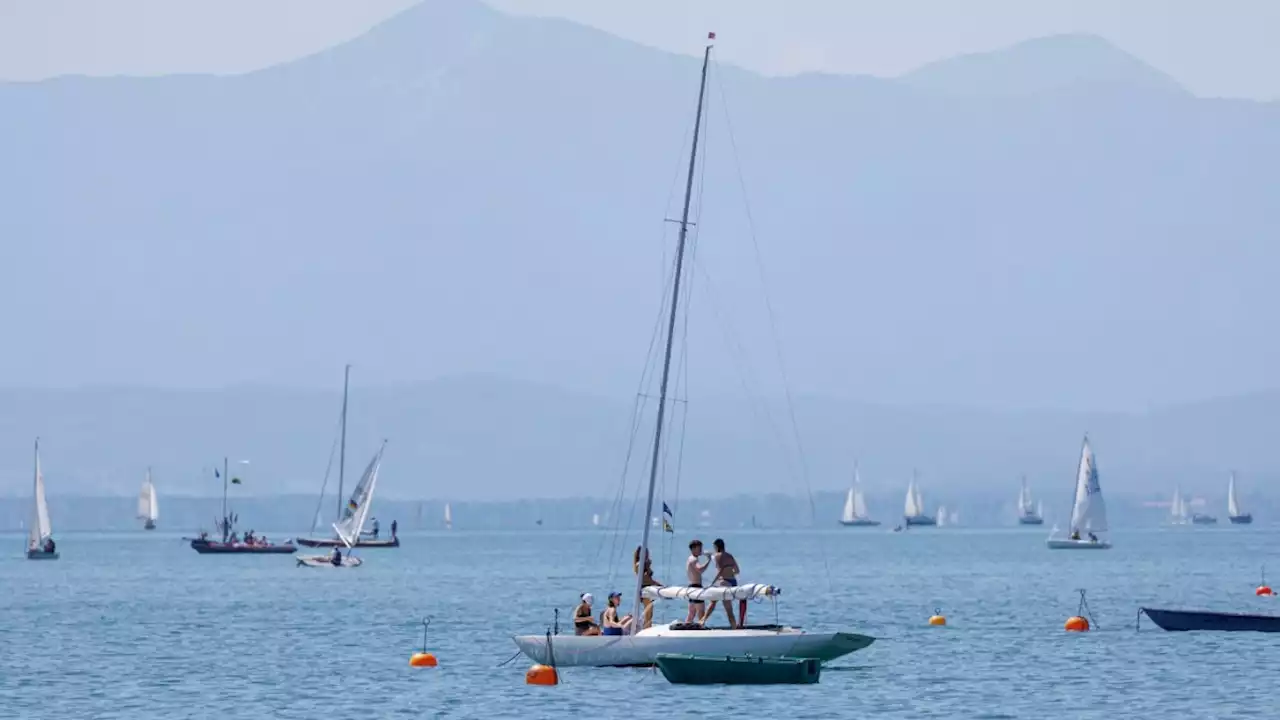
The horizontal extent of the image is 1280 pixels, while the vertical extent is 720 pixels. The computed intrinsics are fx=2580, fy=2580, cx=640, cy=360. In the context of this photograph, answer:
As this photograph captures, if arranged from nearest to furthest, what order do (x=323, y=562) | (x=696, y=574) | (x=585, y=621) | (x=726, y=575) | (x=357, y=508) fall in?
1. (x=696, y=574)
2. (x=726, y=575)
3. (x=585, y=621)
4. (x=323, y=562)
5. (x=357, y=508)

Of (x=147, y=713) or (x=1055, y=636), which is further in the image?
(x=1055, y=636)

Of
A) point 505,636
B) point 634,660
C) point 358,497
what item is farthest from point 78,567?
point 634,660

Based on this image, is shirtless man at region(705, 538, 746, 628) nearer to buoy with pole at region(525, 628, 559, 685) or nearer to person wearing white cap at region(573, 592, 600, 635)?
person wearing white cap at region(573, 592, 600, 635)

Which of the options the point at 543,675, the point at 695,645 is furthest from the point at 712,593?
the point at 543,675

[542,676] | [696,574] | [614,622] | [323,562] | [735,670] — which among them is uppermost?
[323,562]

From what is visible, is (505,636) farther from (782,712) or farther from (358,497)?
(358,497)

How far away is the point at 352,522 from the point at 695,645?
11848 cm

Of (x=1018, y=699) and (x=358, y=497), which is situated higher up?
(x=358, y=497)

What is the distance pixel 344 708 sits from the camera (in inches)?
2372

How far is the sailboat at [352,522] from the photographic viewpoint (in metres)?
169

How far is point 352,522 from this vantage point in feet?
587

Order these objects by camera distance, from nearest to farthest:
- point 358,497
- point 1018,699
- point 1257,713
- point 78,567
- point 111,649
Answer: point 1257,713, point 1018,699, point 111,649, point 358,497, point 78,567

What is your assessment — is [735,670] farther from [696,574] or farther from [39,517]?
[39,517]

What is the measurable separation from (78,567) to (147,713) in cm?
13329
